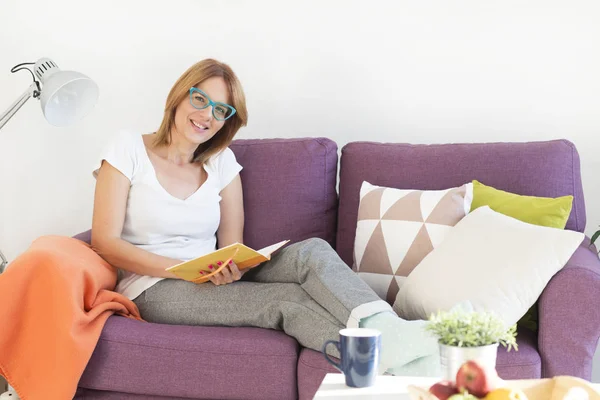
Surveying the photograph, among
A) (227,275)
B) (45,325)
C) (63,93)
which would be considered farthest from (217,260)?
(63,93)

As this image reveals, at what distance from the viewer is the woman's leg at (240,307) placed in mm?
2154

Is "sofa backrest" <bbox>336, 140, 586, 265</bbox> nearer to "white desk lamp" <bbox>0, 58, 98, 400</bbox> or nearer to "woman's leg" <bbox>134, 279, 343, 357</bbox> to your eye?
"woman's leg" <bbox>134, 279, 343, 357</bbox>

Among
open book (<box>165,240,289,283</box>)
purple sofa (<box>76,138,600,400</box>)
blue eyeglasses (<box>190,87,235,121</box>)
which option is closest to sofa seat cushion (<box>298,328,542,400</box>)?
purple sofa (<box>76,138,600,400</box>)

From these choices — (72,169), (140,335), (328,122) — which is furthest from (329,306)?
(72,169)

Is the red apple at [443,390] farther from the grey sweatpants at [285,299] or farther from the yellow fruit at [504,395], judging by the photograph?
the grey sweatpants at [285,299]

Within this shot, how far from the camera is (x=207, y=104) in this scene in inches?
102

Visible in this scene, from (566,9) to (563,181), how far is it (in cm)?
74

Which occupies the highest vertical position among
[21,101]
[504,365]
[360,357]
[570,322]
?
[21,101]

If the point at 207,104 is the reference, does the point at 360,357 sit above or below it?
below

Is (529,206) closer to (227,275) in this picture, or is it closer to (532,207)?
(532,207)

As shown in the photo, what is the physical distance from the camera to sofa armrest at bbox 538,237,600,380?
1967 mm

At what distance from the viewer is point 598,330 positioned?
1.97m

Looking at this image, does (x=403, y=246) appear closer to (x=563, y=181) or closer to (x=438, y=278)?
(x=438, y=278)

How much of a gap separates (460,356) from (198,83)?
1.63 metres
